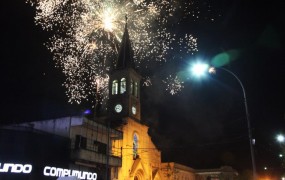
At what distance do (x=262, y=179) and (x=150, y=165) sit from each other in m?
17.7

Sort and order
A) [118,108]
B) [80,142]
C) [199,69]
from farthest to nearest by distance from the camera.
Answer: [118,108] < [80,142] < [199,69]

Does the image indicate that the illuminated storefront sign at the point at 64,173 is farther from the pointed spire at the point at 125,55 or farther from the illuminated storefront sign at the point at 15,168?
the pointed spire at the point at 125,55

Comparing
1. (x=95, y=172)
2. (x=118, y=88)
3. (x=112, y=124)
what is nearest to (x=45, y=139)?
(x=95, y=172)

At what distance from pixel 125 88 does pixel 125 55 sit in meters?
6.66

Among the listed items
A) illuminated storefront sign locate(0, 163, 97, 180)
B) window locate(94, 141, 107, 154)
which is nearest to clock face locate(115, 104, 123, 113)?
window locate(94, 141, 107, 154)

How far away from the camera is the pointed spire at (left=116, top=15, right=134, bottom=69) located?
52188mm

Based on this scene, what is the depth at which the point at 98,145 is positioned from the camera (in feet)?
119

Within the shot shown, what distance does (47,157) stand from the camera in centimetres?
2723

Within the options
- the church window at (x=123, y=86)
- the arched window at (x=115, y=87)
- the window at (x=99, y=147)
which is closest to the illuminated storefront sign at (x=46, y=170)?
the window at (x=99, y=147)

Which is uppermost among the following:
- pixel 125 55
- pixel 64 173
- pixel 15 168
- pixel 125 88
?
pixel 125 55

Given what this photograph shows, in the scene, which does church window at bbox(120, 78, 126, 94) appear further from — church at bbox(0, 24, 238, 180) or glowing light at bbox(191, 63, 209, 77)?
glowing light at bbox(191, 63, 209, 77)

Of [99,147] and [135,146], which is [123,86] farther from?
[99,147]

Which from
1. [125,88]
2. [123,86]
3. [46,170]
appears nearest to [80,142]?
[46,170]

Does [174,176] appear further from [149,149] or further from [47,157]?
[47,157]
